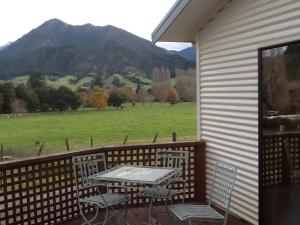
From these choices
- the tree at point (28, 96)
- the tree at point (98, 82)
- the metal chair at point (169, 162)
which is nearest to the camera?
the metal chair at point (169, 162)

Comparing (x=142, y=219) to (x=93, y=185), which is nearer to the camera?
(x=93, y=185)

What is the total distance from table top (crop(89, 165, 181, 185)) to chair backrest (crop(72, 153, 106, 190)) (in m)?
→ 0.35

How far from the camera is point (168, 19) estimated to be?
5.55m

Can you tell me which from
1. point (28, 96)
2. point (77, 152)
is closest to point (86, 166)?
point (77, 152)

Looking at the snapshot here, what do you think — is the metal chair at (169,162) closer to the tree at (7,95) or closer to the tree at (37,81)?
the tree at (7,95)

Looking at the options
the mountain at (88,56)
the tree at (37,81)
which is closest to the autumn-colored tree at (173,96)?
the mountain at (88,56)

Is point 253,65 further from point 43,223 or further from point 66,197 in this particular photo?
point 43,223

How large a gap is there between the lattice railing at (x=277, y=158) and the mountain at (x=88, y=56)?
41261 mm

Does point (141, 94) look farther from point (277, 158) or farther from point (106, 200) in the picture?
point (277, 158)

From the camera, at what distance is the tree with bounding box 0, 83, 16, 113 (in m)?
36.8

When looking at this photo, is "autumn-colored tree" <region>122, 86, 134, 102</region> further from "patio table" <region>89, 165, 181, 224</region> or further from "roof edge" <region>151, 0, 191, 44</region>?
"patio table" <region>89, 165, 181, 224</region>

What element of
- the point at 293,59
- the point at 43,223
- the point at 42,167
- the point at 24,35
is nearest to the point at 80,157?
the point at 42,167

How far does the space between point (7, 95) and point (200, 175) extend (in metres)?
33.9

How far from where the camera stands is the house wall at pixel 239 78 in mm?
4375
